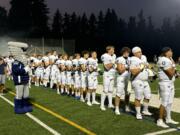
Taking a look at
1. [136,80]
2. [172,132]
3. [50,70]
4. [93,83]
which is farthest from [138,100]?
[50,70]

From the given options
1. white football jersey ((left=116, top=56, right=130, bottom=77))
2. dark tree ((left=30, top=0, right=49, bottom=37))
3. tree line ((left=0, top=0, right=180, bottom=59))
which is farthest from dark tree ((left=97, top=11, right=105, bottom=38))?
white football jersey ((left=116, top=56, right=130, bottom=77))

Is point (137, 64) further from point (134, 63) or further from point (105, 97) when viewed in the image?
point (105, 97)

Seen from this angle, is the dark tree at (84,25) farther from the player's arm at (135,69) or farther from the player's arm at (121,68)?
the player's arm at (135,69)

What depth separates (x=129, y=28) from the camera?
115 metres

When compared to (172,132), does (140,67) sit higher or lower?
higher

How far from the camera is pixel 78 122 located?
35.3ft

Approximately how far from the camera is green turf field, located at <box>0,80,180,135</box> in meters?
9.72

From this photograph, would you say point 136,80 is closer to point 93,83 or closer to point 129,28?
point 93,83

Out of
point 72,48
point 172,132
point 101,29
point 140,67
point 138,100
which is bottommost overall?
point 172,132

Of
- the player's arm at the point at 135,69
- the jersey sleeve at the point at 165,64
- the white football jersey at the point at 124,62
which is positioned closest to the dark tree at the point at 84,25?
the white football jersey at the point at 124,62

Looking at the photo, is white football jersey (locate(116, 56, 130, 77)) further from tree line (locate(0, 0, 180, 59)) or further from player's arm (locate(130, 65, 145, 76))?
tree line (locate(0, 0, 180, 59))

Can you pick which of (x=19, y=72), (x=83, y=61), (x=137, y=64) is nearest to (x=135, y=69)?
(x=137, y=64)

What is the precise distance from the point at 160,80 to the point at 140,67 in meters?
0.79

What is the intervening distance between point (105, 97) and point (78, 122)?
262 cm
